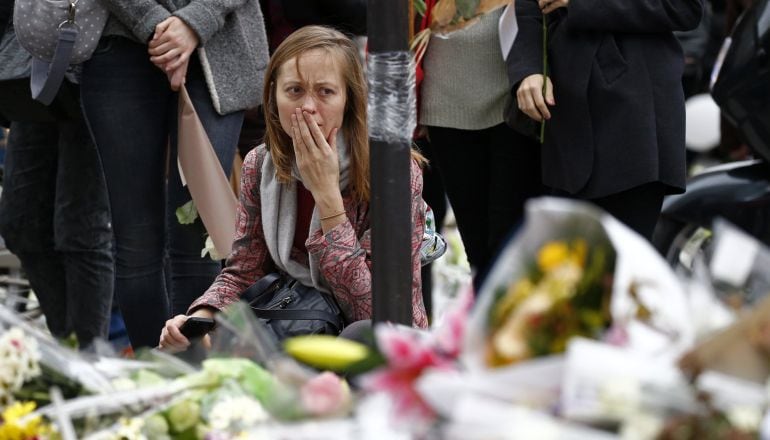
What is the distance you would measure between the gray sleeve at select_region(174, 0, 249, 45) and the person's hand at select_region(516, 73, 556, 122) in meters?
0.77

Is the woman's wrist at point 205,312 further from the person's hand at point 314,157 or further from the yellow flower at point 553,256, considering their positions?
the yellow flower at point 553,256

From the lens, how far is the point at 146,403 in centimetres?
160

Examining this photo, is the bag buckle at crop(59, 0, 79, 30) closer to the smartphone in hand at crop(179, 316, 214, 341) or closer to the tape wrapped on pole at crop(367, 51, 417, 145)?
the smartphone in hand at crop(179, 316, 214, 341)

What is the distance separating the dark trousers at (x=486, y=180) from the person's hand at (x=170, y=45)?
76 centimetres

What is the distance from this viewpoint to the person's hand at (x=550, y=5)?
3049 millimetres

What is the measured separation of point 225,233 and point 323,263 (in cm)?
62

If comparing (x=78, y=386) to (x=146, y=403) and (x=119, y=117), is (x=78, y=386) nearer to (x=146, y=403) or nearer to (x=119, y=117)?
(x=146, y=403)

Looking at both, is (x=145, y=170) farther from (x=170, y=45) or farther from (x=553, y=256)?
(x=553, y=256)

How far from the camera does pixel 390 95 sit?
82.6 inches

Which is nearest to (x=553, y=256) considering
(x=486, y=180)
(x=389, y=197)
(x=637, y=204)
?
(x=389, y=197)

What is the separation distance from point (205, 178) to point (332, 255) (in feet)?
2.09

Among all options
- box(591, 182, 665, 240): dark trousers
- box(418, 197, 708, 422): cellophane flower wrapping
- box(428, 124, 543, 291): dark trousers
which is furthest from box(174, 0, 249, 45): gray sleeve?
box(418, 197, 708, 422): cellophane flower wrapping

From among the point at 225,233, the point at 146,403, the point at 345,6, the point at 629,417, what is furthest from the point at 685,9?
the point at 629,417

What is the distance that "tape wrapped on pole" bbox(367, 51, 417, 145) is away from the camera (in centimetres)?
207
